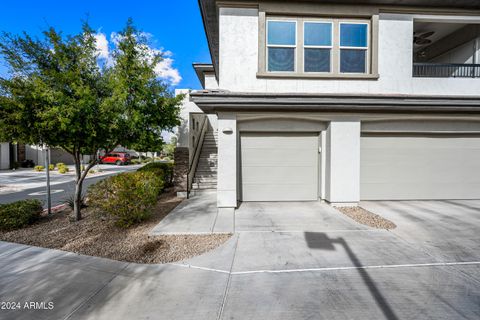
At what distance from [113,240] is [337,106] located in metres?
7.08

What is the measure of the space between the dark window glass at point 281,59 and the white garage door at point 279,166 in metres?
2.21

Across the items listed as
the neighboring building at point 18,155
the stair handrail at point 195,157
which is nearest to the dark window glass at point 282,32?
the stair handrail at point 195,157

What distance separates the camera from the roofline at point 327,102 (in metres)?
6.61

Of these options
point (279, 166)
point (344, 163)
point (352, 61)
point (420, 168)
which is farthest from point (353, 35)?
point (420, 168)

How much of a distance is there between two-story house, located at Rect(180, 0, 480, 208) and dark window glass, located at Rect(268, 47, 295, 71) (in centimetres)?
3

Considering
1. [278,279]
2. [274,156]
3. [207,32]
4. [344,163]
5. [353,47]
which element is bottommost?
[278,279]

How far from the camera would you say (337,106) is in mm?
6793

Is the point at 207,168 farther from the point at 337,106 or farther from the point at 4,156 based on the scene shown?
the point at 4,156

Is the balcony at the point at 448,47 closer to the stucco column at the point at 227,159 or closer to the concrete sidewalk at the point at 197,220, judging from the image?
the stucco column at the point at 227,159

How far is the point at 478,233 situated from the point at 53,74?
10353mm

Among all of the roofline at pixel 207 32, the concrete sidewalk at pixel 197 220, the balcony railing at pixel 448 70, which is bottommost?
the concrete sidewalk at pixel 197 220

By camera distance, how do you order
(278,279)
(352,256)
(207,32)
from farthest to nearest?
(207,32)
(352,256)
(278,279)

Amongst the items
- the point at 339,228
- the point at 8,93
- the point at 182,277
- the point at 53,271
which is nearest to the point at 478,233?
the point at 339,228

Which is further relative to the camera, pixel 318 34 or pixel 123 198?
pixel 318 34
